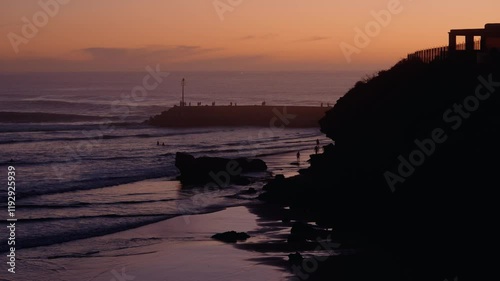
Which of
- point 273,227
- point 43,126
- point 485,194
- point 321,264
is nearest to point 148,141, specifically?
point 43,126

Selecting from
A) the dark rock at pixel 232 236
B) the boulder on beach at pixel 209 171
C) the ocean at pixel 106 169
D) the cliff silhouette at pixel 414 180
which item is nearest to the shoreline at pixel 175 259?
the dark rock at pixel 232 236

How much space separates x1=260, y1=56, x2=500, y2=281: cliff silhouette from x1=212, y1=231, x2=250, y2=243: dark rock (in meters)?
3.81

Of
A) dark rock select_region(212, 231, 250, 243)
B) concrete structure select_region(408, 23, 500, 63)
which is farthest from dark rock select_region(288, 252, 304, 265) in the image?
concrete structure select_region(408, 23, 500, 63)

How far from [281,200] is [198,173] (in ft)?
38.9

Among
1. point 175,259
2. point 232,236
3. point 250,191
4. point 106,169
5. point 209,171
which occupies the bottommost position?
point 175,259

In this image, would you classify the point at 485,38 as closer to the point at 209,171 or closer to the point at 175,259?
the point at 175,259

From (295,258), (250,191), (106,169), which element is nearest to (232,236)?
(295,258)

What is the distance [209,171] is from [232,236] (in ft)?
71.7

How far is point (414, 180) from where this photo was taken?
29359 millimetres

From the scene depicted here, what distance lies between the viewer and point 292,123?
11369 cm

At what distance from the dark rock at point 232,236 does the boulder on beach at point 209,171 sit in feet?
60.1

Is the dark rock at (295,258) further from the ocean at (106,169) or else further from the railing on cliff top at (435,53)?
the railing on cliff top at (435,53)

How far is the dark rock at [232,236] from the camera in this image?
108 feet

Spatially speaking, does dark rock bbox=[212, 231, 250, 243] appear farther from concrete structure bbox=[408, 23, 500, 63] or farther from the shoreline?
concrete structure bbox=[408, 23, 500, 63]
